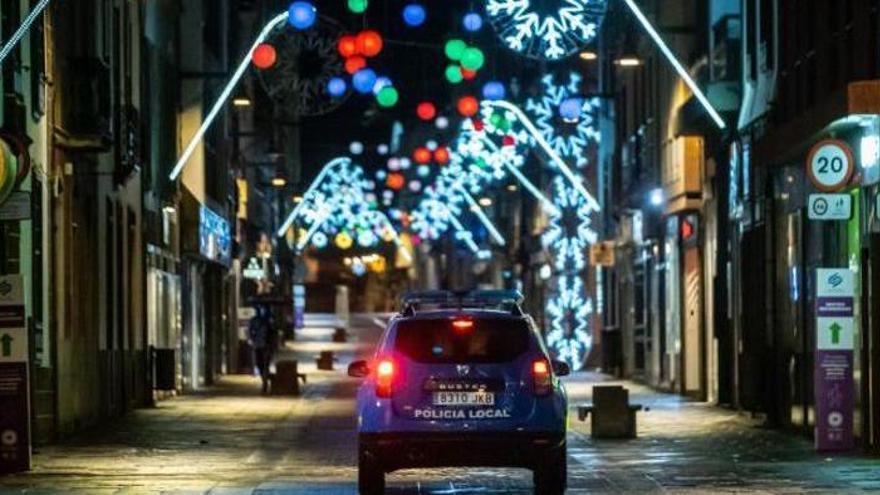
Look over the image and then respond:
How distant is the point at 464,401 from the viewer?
19266mm

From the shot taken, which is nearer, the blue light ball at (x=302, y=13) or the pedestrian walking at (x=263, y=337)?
the blue light ball at (x=302, y=13)

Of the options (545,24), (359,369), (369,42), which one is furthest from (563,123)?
(359,369)

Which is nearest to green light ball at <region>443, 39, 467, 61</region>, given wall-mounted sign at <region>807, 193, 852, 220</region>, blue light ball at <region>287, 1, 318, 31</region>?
blue light ball at <region>287, 1, 318, 31</region>

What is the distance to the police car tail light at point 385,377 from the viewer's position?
19.4 meters

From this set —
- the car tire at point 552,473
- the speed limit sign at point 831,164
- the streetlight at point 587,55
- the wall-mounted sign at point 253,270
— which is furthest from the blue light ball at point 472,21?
the wall-mounted sign at point 253,270

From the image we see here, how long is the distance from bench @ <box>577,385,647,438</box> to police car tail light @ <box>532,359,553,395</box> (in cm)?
934

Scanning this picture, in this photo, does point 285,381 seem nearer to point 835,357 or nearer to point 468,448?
point 835,357

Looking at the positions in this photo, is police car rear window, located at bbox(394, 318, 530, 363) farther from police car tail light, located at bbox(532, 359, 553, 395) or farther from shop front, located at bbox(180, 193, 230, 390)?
shop front, located at bbox(180, 193, 230, 390)

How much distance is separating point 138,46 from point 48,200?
1077 centimetres

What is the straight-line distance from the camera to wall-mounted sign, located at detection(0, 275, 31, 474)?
22.6 m

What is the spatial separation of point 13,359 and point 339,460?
4.52 m

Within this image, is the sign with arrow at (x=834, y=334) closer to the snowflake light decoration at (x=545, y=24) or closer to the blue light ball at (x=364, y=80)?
the snowflake light decoration at (x=545, y=24)

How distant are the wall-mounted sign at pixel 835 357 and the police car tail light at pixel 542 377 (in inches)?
229

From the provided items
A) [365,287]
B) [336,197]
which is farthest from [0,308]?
[365,287]
